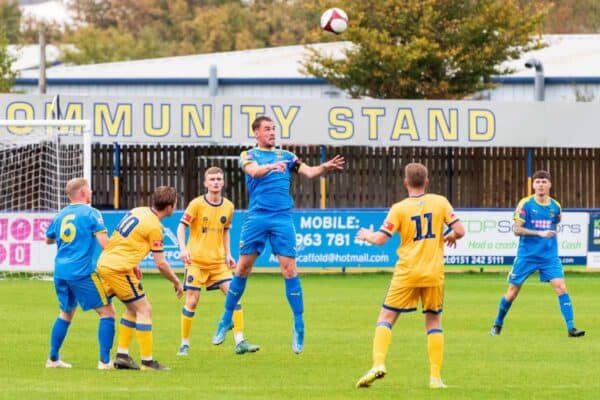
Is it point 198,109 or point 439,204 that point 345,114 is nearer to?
point 198,109

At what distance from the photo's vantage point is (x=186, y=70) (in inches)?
2186

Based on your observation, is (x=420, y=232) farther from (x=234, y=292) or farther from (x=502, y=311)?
(x=502, y=311)

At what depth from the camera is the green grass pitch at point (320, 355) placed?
1174 centimetres

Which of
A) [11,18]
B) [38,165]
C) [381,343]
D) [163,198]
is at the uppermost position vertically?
[11,18]

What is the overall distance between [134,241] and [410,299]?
2.74 m

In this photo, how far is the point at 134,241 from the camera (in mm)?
13203

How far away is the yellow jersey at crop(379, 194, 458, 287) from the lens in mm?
11773

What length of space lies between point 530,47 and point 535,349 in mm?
31811

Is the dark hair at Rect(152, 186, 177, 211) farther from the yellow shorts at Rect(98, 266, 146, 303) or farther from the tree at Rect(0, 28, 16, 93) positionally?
the tree at Rect(0, 28, 16, 93)

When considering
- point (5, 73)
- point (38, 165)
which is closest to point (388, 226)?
point (38, 165)

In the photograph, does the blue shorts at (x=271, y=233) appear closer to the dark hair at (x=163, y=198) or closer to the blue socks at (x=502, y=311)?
the dark hair at (x=163, y=198)

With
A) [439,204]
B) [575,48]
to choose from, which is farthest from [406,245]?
[575,48]

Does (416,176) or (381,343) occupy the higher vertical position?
(416,176)

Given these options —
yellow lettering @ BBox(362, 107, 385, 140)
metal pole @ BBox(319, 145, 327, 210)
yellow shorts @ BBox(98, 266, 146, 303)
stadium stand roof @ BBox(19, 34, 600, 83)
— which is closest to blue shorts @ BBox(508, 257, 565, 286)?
yellow shorts @ BBox(98, 266, 146, 303)
